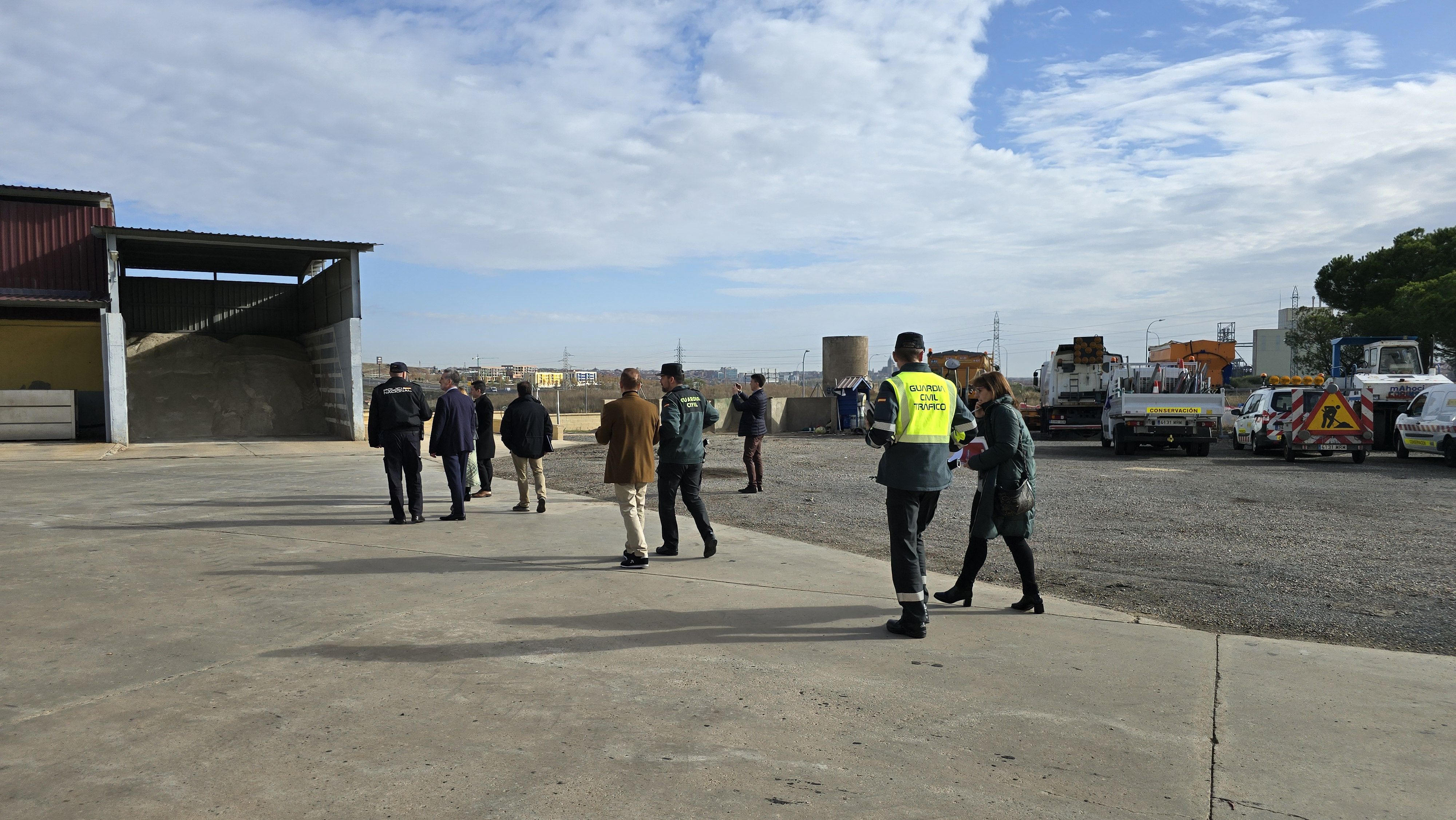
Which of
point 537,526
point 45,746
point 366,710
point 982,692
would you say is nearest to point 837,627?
point 982,692

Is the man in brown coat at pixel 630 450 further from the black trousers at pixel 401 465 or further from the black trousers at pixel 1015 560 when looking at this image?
the black trousers at pixel 401 465

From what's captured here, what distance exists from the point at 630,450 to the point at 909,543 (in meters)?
2.95

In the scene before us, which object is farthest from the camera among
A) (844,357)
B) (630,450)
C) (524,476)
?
(844,357)

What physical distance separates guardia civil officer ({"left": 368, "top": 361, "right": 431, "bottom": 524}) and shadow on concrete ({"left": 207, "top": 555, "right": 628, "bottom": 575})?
2017 mm

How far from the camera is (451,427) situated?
1004 cm

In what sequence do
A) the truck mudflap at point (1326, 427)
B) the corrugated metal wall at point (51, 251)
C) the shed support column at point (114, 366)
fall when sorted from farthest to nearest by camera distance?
the corrugated metal wall at point (51, 251) → the shed support column at point (114, 366) → the truck mudflap at point (1326, 427)

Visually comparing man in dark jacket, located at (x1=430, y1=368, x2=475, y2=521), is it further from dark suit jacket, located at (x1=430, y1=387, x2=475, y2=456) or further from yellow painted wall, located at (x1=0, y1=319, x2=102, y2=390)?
yellow painted wall, located at (x1=0, y1=319, x2=102, y2=390)

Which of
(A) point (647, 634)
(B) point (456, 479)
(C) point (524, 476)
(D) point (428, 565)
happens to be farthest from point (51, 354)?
(A) point (647, 634)

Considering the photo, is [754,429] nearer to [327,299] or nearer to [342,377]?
[342,377]

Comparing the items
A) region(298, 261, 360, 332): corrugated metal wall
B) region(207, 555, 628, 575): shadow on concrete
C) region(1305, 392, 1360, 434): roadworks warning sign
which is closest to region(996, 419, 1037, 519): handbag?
region(207, 555, 628, 575): shadow on concrete

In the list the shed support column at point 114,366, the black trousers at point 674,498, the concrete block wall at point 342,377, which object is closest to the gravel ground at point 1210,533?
the black trousers at point 674,498

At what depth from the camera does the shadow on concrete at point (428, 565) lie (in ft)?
→ 23.5

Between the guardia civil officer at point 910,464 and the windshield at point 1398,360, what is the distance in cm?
2302

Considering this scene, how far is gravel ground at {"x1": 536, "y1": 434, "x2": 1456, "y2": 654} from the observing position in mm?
6297
